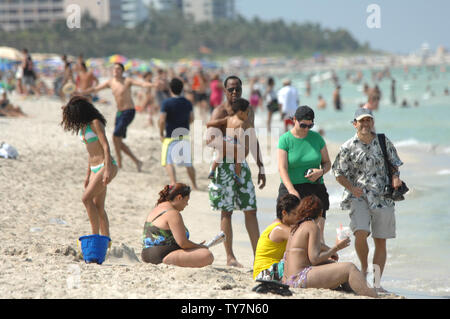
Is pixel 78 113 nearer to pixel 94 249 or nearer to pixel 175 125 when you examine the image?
pixel 94 249

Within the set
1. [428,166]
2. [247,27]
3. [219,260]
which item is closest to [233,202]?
[219,260]

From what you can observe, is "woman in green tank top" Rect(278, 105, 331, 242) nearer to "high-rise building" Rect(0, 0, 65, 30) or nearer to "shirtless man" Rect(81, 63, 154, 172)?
"shirtless man" Rect(81, 63, 154, 172)

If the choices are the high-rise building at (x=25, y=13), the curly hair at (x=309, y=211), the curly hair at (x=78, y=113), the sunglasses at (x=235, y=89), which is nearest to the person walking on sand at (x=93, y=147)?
the curly hair at (x=78, y=113)

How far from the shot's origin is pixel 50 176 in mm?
9672

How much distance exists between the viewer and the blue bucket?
5.46m

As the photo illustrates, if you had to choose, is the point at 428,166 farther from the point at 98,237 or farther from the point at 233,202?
the point at 98,237

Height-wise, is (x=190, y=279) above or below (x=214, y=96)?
below

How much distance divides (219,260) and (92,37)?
110 metres

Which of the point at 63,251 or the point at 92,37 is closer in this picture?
the point at 63,251

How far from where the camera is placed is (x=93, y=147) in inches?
241

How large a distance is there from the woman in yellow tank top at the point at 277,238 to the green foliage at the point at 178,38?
91.5 metres

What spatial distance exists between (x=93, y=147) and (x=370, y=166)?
7.95 feet

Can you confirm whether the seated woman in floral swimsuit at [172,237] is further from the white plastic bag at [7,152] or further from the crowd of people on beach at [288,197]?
the white plastic bag at [7,152]

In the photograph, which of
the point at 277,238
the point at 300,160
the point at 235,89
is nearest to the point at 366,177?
the point at 300,160
